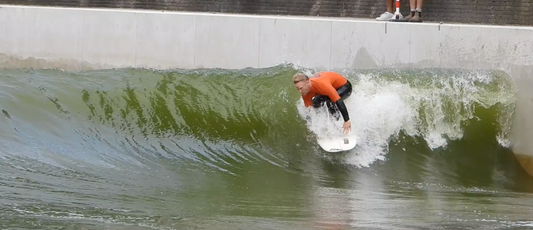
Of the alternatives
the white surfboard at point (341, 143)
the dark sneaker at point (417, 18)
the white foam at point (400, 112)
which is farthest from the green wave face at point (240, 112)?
the dark sneaker at point (417, 18)

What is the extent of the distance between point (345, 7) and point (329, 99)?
15.7 ft

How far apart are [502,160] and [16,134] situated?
5.83m

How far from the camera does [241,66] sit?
12.2 m

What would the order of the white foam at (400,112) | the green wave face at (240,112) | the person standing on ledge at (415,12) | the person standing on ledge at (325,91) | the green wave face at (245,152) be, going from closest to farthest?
the green wave face at (245,152) → the person standing on ledge at (325,91) → the green wave face at (240,112) → the white foam at (400,112) → the person standing on ledge at (415,12)

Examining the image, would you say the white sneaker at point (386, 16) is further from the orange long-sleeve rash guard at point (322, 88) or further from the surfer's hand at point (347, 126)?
the surfer's hand at point (347, 126)

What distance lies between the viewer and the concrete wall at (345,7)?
12.2 m

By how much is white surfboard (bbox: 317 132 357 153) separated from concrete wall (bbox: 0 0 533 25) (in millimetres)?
4308

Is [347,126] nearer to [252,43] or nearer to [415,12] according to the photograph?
[252,43]

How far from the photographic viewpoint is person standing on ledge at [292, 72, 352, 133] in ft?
28.7

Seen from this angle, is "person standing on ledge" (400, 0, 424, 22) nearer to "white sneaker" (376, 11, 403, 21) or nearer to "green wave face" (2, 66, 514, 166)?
"white sneaker" (376, 11, 403, 21)

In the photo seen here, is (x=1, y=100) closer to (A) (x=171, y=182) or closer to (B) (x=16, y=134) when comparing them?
(B) (x=16, y=134)

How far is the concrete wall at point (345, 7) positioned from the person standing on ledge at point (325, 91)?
13.0ft

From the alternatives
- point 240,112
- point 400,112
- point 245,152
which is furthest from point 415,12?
point 245,152

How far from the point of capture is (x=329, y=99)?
8984mm
